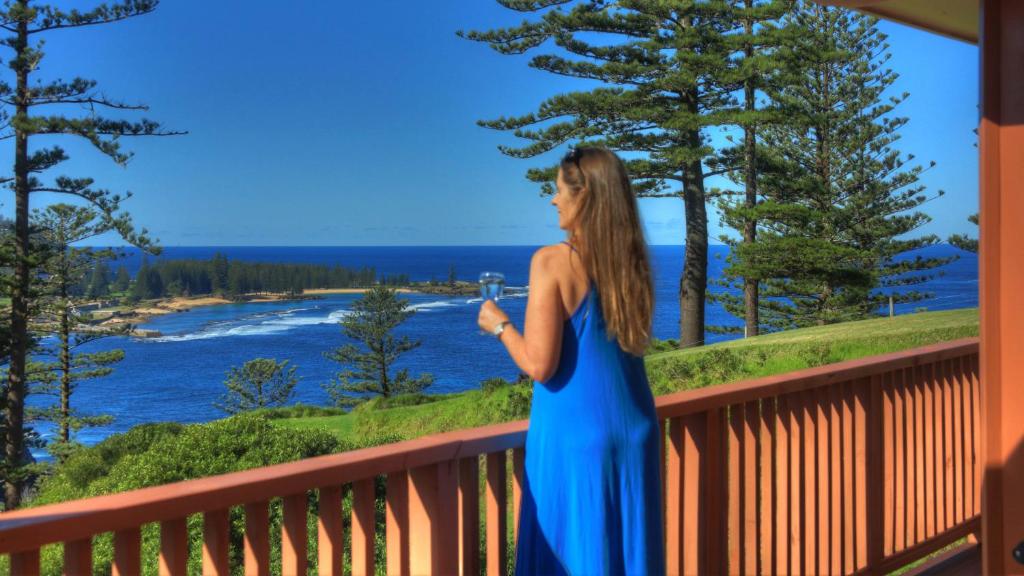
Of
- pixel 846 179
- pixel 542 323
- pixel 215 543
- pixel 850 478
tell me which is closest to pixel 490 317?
pixel 542 323

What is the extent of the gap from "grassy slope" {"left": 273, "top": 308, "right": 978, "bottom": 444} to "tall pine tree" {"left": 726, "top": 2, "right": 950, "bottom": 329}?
19.6 feet

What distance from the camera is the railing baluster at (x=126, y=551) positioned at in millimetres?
1339

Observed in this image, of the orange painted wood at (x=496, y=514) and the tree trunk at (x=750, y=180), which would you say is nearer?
the orange painted wood at (x=496, y=514)

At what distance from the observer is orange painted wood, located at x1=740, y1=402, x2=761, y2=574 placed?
228cm

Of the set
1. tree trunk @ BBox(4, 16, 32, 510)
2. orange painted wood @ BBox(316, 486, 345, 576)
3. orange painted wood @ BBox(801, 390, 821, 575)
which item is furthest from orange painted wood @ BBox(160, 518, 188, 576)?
tree trunk @ BBox(4, 16, 32, 510)

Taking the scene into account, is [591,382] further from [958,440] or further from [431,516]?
[958,440]

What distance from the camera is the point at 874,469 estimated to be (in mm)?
2688

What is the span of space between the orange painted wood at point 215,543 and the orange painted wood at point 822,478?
1.68 metres

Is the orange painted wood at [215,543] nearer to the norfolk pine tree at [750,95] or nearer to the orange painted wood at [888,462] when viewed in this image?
the orange painted wood at [888,462]

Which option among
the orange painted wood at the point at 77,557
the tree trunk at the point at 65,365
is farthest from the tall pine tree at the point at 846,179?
the orange painted wood at the point at 77,557

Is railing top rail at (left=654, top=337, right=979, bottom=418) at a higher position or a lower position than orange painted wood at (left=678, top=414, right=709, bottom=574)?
higher

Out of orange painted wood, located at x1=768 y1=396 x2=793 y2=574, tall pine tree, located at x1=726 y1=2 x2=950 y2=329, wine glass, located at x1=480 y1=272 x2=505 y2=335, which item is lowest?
orange painted wood, located at x1=768 y1=396 x2=793 y2=574

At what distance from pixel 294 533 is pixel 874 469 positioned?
6.12 feet

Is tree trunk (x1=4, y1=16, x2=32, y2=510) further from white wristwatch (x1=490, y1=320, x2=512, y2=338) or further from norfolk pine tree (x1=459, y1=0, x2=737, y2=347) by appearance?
white wristwatch (x1=490, y1=320, x2=512, y2=338)
